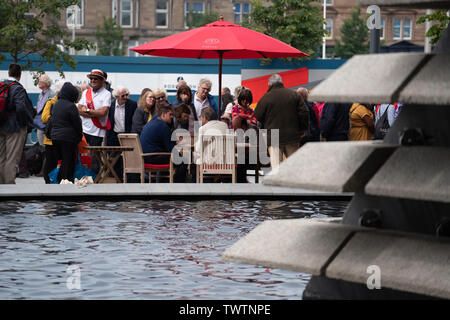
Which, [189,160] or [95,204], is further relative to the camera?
[189,160]

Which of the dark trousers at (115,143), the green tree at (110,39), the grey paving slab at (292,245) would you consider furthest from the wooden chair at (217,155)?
the green tree at (110,39)

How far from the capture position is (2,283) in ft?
22.4

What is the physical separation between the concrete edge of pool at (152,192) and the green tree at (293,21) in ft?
89.4

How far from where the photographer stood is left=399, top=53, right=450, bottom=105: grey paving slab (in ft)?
12.8

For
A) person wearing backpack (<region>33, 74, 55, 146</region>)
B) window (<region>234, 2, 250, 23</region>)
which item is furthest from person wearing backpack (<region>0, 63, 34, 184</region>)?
window (<region>234, 2, 250, 23</region>)

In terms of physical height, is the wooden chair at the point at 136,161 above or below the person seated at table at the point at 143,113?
below

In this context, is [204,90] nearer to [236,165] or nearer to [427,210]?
[236,165]

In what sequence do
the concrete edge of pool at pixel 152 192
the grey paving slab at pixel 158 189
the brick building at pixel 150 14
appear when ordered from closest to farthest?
the concrete edge of pool at pixel 152 192 < the grey paving slab at pixel 158 189 < the brick building at pixel 150 14

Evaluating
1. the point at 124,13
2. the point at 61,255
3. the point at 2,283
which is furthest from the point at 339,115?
the point at 124,13

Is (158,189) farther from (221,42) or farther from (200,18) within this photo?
(200,18)

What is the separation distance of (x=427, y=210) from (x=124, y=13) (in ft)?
231

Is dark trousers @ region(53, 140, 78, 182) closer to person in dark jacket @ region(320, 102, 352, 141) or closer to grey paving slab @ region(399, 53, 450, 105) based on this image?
person in dark jacket @ region(320, 102, 352, 141)

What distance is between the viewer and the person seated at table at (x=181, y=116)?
15.8m

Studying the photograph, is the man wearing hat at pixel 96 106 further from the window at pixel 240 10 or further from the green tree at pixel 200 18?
the window at pixel 240 10
